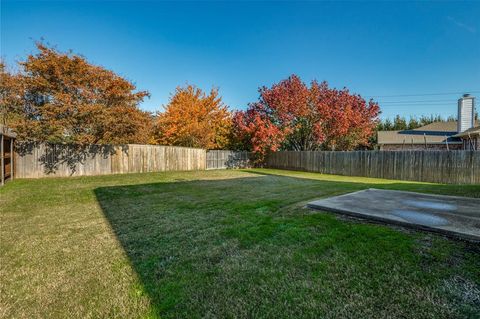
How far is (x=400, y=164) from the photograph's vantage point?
11.8 metres

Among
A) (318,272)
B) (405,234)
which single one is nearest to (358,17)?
(405,234)

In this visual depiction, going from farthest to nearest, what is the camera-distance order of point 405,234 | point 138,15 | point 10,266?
point 138,15 < point 405,234 < point 10,266

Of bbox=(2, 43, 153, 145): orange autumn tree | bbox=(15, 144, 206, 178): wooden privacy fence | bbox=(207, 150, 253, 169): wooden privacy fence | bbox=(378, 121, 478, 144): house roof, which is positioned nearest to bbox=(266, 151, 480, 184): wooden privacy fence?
bbox=(207, 150, 253, 169): wooden privacy fence

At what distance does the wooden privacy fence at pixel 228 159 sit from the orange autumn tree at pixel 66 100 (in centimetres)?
744

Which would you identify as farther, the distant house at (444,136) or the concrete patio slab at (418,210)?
the distant house at (444,136)

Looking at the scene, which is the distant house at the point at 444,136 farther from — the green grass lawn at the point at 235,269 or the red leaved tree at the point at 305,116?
the green grass lawn at the point at 235,269

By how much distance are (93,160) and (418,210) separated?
12300 millimetres

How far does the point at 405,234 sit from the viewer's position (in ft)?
9.04

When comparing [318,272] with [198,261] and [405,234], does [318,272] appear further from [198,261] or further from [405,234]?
[405,234]

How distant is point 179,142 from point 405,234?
17.3 meters

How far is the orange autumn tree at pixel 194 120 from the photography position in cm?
1781

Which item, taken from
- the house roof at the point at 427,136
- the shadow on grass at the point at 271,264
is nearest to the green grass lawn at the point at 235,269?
the shadow on grass at the point at 271,264

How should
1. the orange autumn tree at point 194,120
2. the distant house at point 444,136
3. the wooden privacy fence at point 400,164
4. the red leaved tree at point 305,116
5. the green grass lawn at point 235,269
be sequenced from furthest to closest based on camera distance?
the orange autumn tree at point 194,120
the red leaved tree at point 305,116
the distant house at point 444,136
the wooden privacy fence at point 400,164
the green grass lawn at point 235,269

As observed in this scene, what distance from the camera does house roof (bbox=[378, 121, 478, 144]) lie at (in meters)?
18.3
